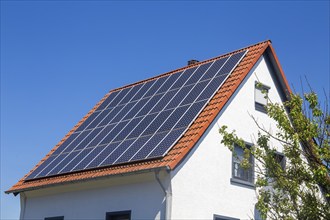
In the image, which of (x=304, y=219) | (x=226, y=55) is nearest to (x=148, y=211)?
(x=304, y=219)

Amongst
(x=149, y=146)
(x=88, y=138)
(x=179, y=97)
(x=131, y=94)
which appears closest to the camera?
(x=149, y=146)

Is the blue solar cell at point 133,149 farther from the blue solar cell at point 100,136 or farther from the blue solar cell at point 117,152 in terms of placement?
the blue solar cell at point 100,136

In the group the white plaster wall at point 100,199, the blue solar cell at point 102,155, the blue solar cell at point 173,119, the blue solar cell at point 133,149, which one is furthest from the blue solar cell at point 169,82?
the white plaster wall at point 100,199

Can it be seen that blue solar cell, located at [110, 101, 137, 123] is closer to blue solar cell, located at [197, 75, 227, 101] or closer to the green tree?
blue solar cell, located at [197, 75, 227, 101]

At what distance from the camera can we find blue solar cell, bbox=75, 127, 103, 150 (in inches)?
777

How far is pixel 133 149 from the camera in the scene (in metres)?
17.0

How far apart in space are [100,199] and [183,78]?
19.2 feet

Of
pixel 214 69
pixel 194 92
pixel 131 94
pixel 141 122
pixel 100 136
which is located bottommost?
pixel 100 136

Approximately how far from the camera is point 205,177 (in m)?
16.5

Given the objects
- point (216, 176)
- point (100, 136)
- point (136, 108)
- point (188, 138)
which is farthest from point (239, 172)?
point (100, 136)

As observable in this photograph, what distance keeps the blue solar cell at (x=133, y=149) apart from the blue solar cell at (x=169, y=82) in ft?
11.7

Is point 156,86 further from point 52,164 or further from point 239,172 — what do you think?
point 239,172

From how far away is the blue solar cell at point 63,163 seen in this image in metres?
19.0

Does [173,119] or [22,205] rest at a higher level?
[173,119]
